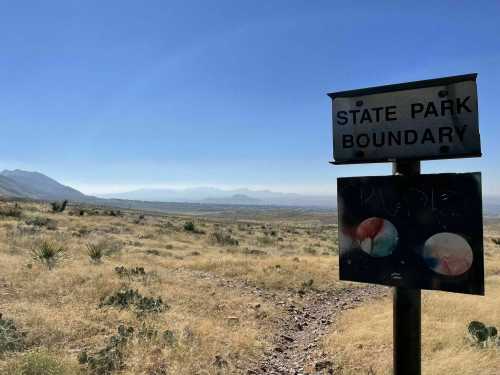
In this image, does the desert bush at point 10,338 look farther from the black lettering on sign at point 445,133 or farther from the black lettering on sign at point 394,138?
the black lettering on sign at point 445,133

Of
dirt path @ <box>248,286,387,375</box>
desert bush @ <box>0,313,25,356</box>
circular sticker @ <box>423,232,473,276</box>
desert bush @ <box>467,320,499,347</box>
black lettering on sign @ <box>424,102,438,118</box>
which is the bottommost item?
dirt path @ <box>248,286,387,375</box>

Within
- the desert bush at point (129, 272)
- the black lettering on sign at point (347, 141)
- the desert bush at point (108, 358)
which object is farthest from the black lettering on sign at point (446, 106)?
the desert bush at point (129, 272)

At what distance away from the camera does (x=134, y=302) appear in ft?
26.3

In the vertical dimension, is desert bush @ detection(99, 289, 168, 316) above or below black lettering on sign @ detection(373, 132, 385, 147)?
below

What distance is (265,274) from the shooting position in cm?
1277

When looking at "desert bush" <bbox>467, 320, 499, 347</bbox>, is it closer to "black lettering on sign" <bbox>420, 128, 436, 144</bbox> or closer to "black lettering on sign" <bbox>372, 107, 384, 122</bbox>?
"black lettering on sign" <bbox>420, 128, 436, 144</bbox>

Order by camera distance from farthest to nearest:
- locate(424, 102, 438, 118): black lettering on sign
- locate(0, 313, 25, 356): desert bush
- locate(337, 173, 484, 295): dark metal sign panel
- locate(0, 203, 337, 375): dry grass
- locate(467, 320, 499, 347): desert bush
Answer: locate(467, 320, 499, 347): desert bush
locate(0, 203, 337, 375): dry grass
locate(0, 313, 25, 356): desert bush
locate(424, 102, 438, 118): black lettering on sign
locate(337, 173, 484, 295): dark metal sign panel

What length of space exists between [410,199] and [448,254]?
0.48m

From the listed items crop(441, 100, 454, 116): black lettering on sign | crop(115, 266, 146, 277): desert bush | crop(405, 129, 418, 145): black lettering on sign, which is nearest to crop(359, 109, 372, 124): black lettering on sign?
crop(405, 129, 418, 145): black lettering on sign

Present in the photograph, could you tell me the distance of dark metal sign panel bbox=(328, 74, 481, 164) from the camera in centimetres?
303

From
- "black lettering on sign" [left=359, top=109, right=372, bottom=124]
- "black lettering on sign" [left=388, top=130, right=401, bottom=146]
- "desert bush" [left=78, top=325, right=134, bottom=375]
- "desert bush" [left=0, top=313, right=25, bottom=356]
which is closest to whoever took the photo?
"black lettering on sign" [left=388, top=130, right=401, bottom=146]

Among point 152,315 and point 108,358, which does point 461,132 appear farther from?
point 152,315

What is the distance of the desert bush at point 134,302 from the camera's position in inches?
303

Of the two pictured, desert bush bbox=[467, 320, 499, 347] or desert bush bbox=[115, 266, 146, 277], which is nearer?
desert bush bbox=[467, 320, 499, 347]
